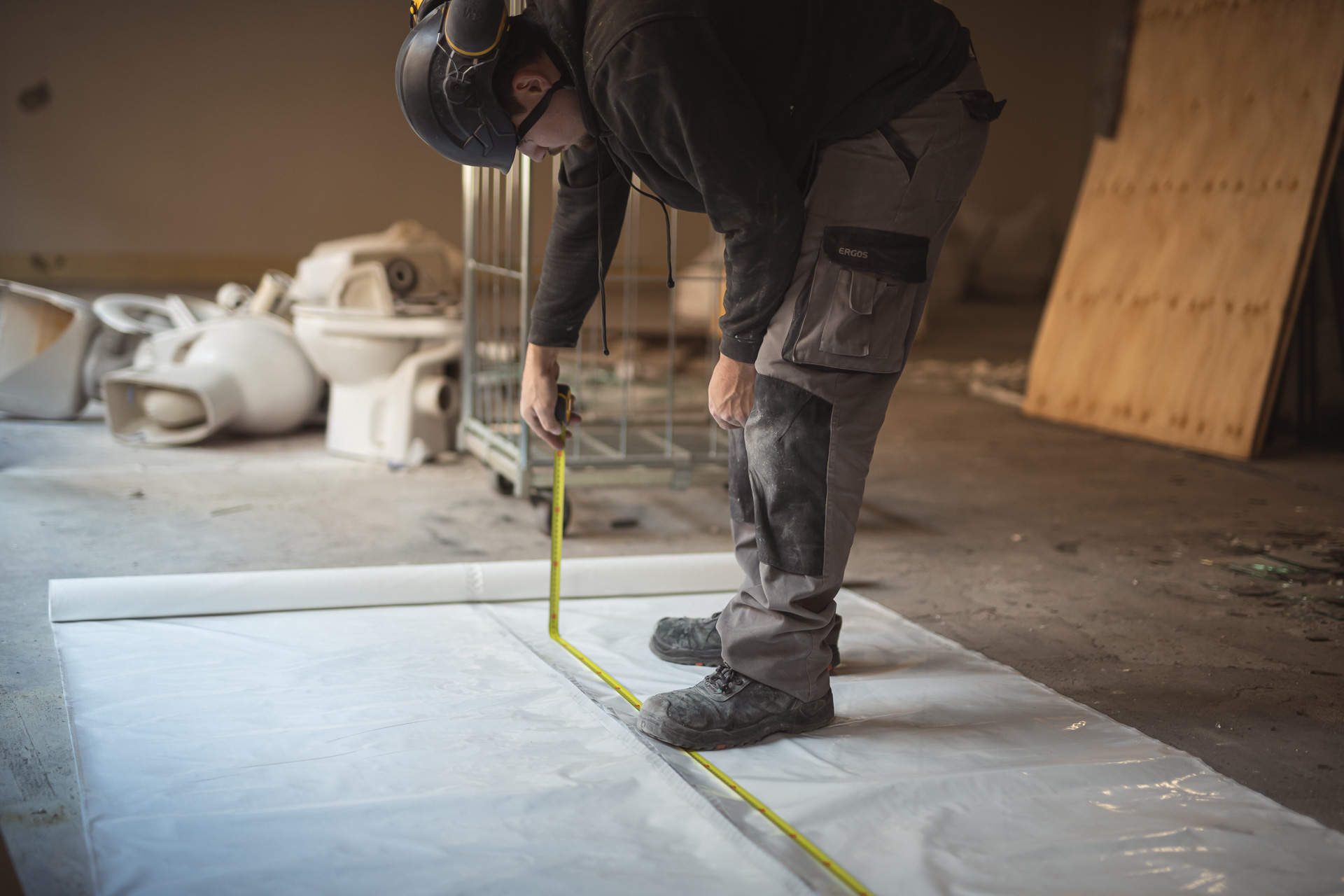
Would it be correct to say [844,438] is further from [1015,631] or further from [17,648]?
[17,648]

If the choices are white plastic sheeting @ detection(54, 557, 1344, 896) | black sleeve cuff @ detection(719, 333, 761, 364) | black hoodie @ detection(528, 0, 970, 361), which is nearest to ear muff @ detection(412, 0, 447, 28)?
black hoodie @ detection(528, 0, 970, 361)

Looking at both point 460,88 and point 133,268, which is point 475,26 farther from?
point 133,268

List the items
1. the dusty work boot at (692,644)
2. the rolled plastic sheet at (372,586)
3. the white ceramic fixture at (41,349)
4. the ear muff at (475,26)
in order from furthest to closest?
the white ceramic fixture at (41,349) → the rolled plastic sheet at (372,586) → the dusty work boot at (692,644) → the ear muff at (475,26)

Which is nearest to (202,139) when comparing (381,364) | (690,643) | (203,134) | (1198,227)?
(203,134)

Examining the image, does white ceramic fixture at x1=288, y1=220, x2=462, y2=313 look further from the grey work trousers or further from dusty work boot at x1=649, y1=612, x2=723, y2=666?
the grey work trousers

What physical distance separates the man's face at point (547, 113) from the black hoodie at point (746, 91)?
0.03 meters

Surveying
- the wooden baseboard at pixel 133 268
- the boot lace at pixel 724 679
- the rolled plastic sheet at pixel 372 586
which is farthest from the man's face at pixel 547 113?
the wooden baseboard at pixel 133 268

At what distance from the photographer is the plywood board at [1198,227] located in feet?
14.2

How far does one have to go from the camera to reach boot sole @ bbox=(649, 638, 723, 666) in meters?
2.15

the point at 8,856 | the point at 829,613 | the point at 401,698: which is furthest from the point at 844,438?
the point at 8,856

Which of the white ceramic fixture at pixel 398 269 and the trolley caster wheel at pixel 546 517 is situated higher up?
the white ceramic fixture at pixel 398 269

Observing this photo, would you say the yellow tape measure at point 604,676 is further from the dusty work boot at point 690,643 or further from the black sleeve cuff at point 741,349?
the black sleeve cuff at point 741,349

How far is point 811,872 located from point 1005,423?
4113mm

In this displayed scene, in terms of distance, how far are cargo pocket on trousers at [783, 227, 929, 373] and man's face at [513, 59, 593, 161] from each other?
41 centimetres
